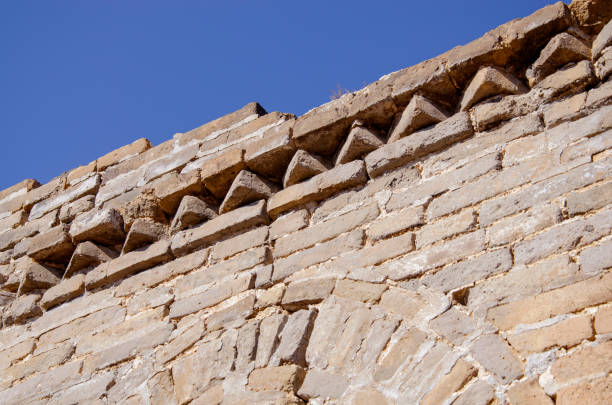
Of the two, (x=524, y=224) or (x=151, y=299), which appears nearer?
(x=524, y=224)

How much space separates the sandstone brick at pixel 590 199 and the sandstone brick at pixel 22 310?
3.14 metres

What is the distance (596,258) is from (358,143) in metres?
1.57

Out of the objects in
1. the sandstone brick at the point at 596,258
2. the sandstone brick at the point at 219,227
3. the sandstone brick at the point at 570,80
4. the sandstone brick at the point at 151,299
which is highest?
the sandstone brick at the point at 570,80

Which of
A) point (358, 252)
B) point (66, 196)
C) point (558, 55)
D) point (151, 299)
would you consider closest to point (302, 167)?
point (358, 252)

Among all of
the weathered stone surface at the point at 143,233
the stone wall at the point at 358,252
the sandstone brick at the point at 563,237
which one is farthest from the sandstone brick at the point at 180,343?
the sandstone brick at the point at 563,237

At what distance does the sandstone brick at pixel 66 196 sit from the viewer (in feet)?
16.8

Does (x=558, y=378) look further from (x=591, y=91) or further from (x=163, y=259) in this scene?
(x=163, y=259)

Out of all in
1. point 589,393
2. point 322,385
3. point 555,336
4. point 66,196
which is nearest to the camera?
point 589,393

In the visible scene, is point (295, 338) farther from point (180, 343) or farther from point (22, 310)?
point (22, 310)

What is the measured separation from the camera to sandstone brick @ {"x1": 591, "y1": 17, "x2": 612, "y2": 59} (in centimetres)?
382

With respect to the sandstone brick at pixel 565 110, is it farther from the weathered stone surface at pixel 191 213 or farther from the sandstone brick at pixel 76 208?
the sandstone brick at pixel 76 208

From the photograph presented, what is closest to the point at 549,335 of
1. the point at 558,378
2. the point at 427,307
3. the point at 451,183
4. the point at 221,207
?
the point at 558,378

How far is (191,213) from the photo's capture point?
14.7 ft

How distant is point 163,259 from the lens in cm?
445
